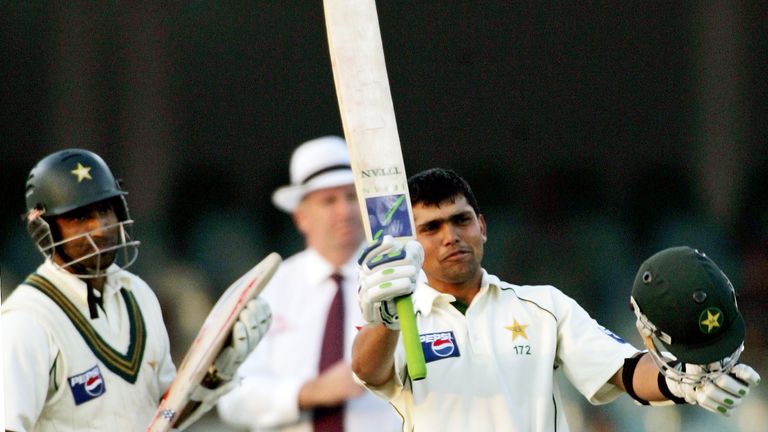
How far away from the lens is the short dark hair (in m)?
2.75

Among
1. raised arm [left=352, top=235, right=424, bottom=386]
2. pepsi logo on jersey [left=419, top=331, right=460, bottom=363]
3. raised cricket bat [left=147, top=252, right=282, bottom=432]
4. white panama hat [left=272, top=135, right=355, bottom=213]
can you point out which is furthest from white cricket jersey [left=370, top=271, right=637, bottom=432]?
white panama hat [left=272, top=135, right=355, bottom=213]

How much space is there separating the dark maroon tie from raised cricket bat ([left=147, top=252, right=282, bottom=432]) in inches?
22.8

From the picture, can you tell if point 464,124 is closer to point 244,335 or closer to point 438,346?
point 244,335

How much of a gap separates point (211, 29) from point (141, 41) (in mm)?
335

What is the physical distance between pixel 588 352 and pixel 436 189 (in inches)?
19.6

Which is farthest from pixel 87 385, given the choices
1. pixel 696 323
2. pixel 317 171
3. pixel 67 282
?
pixel 696 323

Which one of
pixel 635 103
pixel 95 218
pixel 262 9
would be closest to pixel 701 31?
pixel 635 103

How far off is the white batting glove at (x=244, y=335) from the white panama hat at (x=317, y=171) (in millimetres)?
940

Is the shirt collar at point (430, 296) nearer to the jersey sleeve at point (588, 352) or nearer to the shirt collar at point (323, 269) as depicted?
the jersey sleeve at point (588, 352)

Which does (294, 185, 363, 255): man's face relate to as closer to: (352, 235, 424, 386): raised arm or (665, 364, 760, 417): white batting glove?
(352, 235, 424, 386): raised arm

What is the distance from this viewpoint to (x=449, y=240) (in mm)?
2709

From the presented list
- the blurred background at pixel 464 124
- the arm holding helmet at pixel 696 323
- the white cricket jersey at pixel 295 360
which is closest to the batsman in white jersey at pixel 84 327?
the white cricket jersey at pixel 295 360

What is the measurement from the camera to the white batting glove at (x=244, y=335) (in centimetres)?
313

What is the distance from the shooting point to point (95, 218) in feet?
10.7
